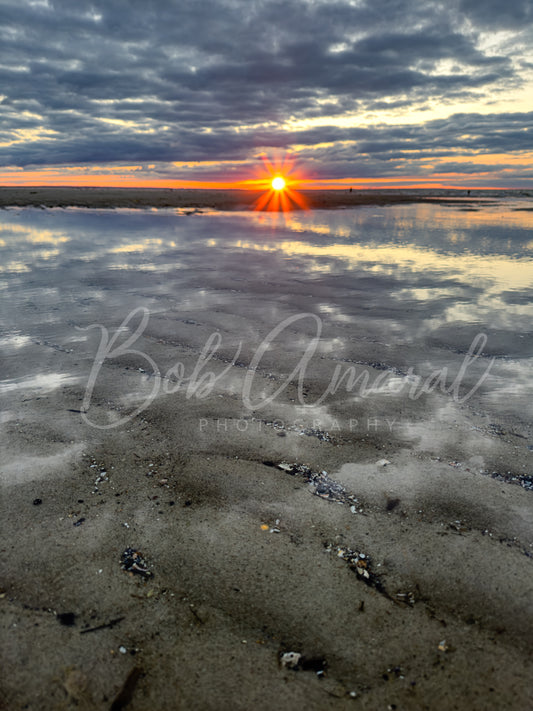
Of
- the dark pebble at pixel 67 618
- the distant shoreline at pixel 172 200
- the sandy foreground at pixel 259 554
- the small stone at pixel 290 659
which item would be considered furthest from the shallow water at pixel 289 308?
the distant shoreline at pixel 172 200

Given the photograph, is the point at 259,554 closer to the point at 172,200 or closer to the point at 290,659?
the point at 290,659

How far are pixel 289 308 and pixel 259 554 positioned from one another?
24.7 feet

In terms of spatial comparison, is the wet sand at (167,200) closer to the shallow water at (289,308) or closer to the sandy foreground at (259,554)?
the shallow water at (289,308)

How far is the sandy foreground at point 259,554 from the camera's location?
2.78 meters

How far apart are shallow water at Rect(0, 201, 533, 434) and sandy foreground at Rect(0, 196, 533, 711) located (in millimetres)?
758

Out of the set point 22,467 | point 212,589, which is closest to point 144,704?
point 212,589

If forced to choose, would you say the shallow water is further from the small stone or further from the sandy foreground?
the small stone

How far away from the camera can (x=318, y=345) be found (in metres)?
8.16

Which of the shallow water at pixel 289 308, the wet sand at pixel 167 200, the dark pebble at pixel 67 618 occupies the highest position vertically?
the wet sand at pixel 167 200

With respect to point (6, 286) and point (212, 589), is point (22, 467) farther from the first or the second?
point (6, 286)

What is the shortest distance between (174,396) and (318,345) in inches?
121

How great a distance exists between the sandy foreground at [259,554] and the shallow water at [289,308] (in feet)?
2.49

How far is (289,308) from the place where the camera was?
10648 millimetres

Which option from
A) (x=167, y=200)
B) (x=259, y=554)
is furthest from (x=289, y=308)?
(x=167, y=200)
